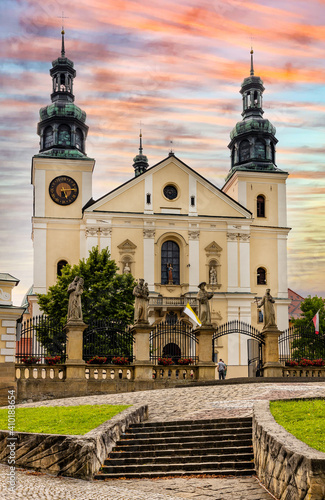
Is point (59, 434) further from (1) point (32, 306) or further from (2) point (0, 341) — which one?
(1) point (32, 306)

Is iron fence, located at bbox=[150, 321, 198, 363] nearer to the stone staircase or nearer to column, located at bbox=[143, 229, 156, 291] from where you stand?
the stone staircase

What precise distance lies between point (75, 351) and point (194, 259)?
1151 inches

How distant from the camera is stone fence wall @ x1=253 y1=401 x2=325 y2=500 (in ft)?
28.8

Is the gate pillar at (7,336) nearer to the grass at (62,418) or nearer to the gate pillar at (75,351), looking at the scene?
the gate pillar at (75,351)

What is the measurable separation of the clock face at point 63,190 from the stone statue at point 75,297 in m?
28.9

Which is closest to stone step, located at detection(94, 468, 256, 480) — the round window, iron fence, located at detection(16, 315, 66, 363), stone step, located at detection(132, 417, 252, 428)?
stone step, located at detection(132, 417, 252, 428)

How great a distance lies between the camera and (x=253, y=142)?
194ft

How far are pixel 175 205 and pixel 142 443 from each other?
133 ft

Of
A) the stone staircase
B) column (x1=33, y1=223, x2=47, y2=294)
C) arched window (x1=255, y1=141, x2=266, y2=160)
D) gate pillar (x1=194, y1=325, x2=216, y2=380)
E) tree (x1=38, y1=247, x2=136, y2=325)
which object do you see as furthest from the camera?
arched window (x1=255, y1=141, x2=266, y2=160)

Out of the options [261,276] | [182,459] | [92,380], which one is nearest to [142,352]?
[92,380]

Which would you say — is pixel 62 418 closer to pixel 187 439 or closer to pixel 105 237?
pixel 187 439

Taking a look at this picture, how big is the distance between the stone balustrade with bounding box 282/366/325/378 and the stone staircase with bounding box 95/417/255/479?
1348cm

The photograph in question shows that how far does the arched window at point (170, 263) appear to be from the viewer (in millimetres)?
52875

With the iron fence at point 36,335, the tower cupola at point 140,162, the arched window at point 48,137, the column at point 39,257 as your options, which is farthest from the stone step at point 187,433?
the tower cupola at point 140,162
